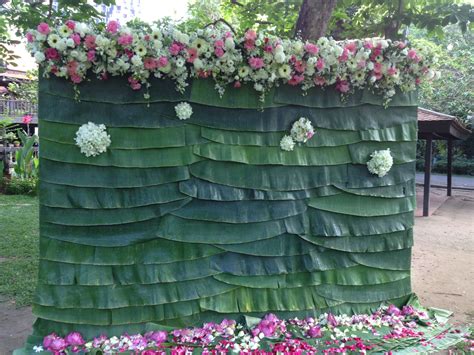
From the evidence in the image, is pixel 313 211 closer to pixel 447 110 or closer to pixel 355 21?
pixel 355 21

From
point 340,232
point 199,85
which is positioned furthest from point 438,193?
point 199,85

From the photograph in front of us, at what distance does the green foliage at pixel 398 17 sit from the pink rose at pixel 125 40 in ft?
11.0

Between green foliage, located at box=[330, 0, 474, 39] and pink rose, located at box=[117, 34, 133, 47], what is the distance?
3353mm

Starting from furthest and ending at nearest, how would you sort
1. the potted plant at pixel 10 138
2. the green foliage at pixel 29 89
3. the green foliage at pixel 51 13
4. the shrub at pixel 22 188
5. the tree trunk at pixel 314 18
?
the green foliage at pixel 29 89 → the potted plant at pixel 10 138 → the shrub at pixel 22 188 → the green foliage at pixel 51 13 → the tree trunk at pixel 314 18

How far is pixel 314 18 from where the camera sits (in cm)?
392

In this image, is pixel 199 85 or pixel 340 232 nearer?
pixel 199 85

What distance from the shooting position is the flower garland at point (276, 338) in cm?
269

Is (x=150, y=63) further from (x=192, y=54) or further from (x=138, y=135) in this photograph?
(x=138, y=135)

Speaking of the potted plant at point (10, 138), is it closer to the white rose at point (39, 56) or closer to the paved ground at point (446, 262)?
the white rose at point (39, 56)

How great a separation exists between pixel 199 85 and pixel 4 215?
6.25 m

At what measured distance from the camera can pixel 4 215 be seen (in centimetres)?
752

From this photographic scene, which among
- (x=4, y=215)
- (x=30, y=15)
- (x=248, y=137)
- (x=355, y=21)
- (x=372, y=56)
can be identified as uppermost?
(x=355, y=21)

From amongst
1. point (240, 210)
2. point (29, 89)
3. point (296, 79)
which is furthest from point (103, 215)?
point (29, 89)

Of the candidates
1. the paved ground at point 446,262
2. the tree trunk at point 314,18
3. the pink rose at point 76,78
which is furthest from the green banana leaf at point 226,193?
the paved ground at point 446,262
